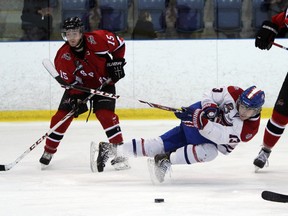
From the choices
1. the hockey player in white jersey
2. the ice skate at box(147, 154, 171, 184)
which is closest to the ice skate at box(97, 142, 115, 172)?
the hockey player in white jersey

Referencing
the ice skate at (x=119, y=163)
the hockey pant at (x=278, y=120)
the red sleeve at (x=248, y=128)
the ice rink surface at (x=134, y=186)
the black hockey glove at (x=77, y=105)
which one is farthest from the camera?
the black hockey glove at (x=77, y=105)

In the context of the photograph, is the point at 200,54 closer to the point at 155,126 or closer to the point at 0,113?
the point at 155,126

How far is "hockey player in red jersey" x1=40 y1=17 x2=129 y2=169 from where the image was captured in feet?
15.1

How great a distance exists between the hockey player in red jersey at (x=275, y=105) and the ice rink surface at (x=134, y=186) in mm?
100

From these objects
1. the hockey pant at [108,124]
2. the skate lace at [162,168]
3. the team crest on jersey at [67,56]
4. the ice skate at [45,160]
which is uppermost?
the team crest on jersey at [67,56]

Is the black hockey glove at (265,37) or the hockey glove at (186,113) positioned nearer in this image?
the hockey glove at (186,113)

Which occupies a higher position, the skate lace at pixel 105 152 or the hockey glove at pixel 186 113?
the hockey glove at pixel 186 113

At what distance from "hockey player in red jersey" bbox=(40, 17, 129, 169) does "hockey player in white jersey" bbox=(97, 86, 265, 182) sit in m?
0.39

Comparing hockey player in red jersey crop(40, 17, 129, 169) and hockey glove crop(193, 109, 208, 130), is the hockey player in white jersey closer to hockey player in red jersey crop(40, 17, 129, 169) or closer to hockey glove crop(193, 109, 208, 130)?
hockey glove crop(193, 109, 208, 130)

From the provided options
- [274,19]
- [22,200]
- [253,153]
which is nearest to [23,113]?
[253,153]

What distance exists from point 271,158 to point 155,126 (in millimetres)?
1675

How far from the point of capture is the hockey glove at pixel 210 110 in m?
4.00

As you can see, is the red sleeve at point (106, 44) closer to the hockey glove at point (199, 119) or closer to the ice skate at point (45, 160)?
the ice skate at point (45, 160)

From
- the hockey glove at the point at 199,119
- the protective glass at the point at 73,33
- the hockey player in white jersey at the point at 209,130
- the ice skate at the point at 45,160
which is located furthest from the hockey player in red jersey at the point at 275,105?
the ice skate at the point at 45,160
